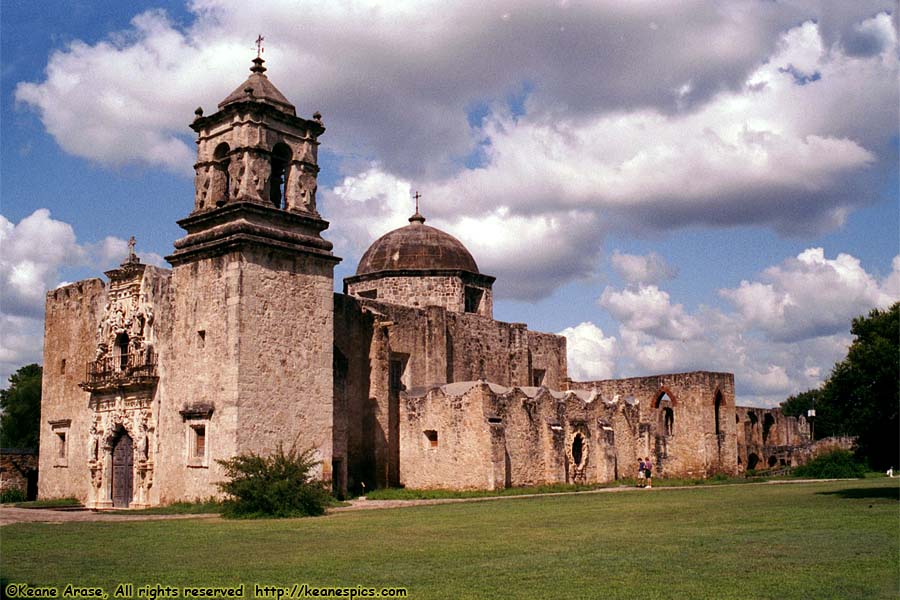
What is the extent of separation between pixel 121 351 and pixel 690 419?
2404 cm

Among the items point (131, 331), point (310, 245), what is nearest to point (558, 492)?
point (310, 245)

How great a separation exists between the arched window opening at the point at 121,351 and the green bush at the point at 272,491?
310 inches

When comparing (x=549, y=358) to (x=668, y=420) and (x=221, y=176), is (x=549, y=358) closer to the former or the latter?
(x=668, y=420)

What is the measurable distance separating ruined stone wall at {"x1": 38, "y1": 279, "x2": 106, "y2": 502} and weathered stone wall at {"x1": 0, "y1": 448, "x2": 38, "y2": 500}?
4.61ft

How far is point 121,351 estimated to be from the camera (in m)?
27.9

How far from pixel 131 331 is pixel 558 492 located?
1364 centimetres

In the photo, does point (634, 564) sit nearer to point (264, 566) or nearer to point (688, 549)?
point (688, 549)

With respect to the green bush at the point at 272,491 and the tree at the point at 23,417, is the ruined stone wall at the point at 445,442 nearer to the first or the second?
the green bush at the point at 272,491

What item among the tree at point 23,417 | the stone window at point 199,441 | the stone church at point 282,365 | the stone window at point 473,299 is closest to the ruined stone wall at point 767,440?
the stone church at point 282,365

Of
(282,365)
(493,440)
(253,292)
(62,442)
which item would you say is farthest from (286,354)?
(62,442)

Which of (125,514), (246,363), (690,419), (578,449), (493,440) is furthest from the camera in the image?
(690,419)

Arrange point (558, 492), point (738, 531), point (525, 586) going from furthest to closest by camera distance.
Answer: point (558, 492) → point (738, 531) → point (525, 586)

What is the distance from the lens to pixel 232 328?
23875 millimetres

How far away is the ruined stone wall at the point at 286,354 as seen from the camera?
23.9 meters
